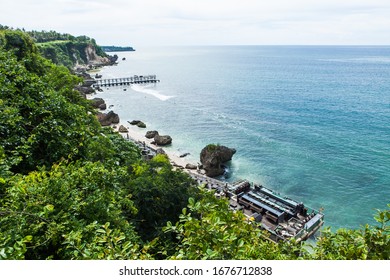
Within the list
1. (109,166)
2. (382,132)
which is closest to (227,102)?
(382,132)

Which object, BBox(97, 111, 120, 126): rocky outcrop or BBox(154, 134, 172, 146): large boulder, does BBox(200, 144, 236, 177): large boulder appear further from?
BBox(97, 111, 120, 126): rocky outcrop

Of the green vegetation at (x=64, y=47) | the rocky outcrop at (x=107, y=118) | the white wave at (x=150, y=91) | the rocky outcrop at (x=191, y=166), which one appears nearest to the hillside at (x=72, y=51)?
the green vegetation at (x=64, y=47)

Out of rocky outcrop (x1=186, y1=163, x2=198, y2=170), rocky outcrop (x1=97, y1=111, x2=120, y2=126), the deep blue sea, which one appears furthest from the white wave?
rocky outcrop (x1=186, y1=163, x2=198, y2=170)

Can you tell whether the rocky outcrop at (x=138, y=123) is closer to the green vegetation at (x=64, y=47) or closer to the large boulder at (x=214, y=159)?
the large boulder at (x=214, y=159)

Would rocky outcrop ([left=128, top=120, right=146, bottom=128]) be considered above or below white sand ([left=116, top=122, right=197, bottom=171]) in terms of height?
above

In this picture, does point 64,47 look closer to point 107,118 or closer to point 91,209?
point 107,118

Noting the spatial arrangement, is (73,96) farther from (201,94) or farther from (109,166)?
(201,94)
